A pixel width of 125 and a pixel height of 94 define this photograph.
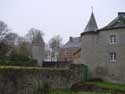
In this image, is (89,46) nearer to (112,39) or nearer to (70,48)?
(112,39)

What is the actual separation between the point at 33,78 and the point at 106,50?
37.6 ft

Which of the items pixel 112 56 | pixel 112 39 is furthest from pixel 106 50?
pixel 112 39

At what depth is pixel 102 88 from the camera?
68.4 feet

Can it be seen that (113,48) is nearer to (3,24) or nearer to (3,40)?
(3,40)

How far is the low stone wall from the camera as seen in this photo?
56.7 ft

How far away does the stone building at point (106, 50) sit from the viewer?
25.7 meters

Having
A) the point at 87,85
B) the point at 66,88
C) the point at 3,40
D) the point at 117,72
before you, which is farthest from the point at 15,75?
the point at 3,40

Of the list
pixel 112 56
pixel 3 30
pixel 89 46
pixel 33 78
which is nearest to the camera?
pixel 33 78

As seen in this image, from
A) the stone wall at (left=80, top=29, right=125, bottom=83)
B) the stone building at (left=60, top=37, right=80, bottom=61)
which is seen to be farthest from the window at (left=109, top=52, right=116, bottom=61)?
the stone building at (left=60, top=37, right=80, bottom=61)

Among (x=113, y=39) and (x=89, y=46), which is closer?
(x=113, y=39)

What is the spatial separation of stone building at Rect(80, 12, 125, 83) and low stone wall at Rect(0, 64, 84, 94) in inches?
136

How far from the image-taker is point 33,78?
1961 centimetres

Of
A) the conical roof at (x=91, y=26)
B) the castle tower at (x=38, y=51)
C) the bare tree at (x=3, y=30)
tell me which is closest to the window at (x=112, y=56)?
the conical roof at (x=91, y=26)

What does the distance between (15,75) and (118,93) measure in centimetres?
901
